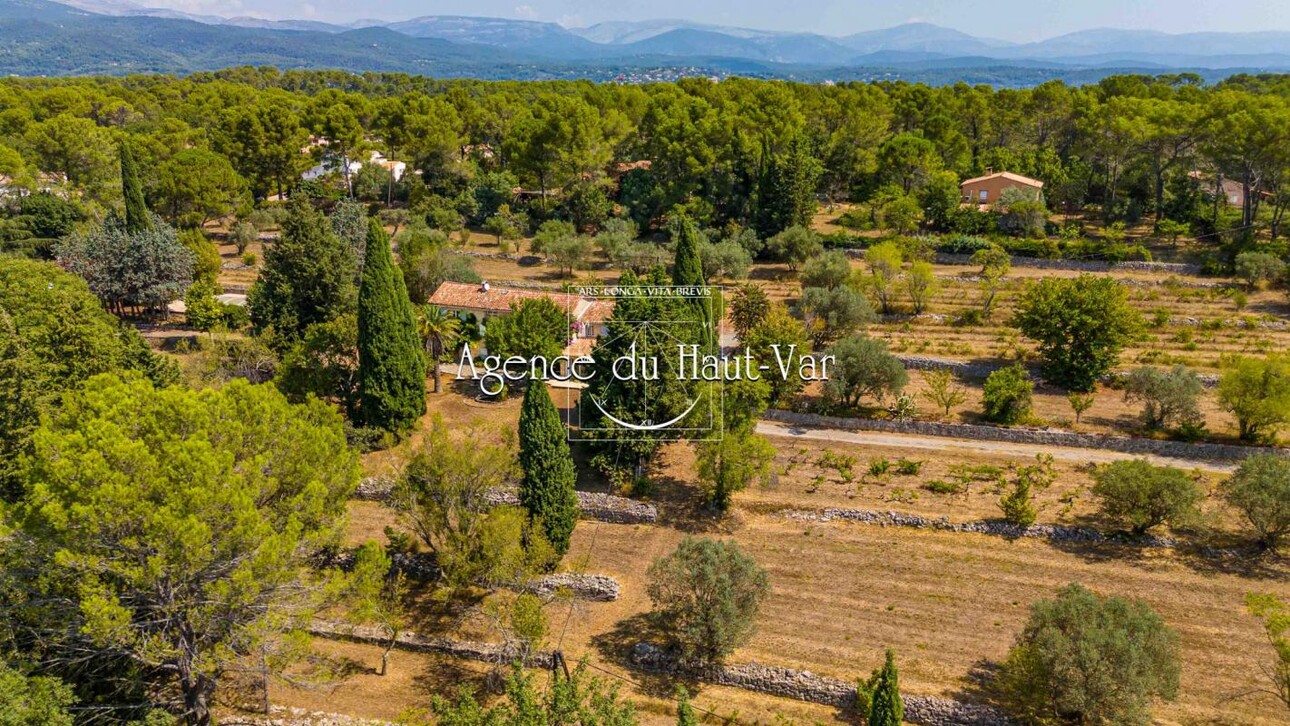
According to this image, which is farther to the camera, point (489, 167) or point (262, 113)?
point (489, 167)

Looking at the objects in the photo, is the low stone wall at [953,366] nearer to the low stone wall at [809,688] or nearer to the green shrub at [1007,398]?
the green shrub at [1007,398]

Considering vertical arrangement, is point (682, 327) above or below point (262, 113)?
below

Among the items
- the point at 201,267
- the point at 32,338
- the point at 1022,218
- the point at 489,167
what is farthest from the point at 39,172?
the point at 1022,218

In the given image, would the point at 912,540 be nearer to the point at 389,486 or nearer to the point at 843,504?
the point at 843,504

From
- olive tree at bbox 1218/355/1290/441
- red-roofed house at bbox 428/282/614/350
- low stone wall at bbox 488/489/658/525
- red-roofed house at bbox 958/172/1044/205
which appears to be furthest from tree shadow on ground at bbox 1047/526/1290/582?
red-roofed house at bbox 958/172/1044/205

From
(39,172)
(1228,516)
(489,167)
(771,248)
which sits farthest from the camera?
(489,167)

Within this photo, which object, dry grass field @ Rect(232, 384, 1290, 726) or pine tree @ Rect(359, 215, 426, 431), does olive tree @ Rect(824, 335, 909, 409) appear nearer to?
dry grass field @ Rect(232, 384, 1290, 726)
